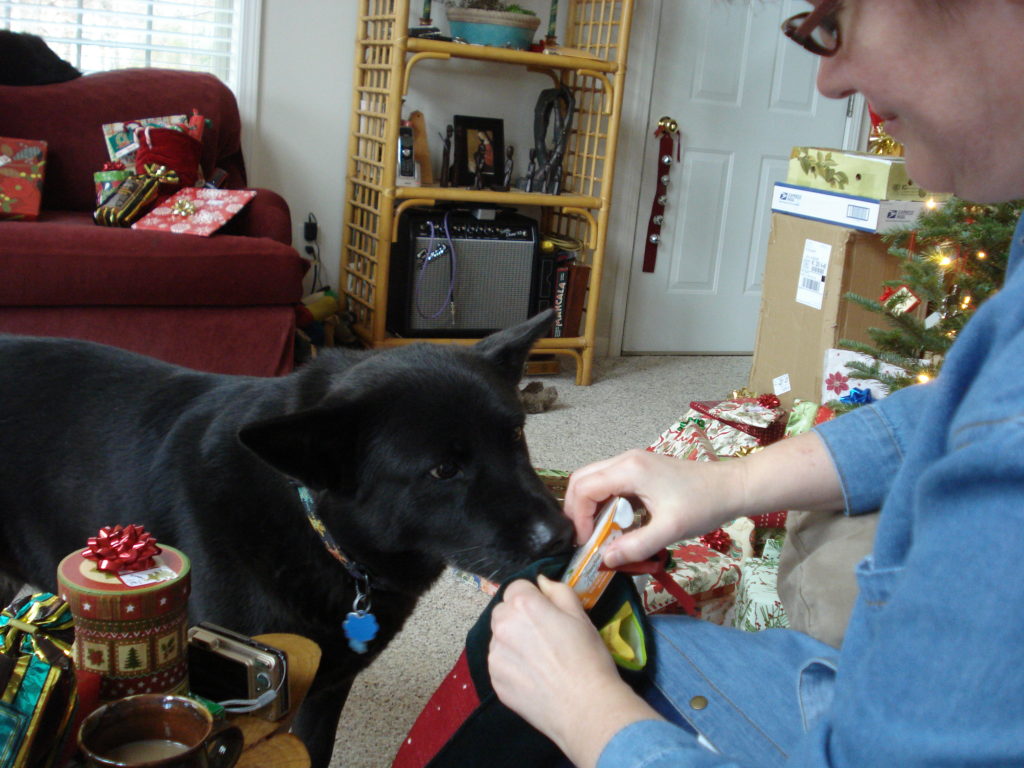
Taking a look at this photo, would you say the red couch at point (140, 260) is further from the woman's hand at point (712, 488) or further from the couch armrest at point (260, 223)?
the woman's hand at point (712, 488)

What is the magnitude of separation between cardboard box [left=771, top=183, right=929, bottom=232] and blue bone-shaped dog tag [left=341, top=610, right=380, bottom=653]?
188 centimetres

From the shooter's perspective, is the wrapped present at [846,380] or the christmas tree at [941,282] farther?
the wrapped present at [846,380]

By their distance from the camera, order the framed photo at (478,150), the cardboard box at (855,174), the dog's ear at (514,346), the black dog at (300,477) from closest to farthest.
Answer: the black dog at (300,477) → the dog's ear at (514,346) → the cardboard box at (855,174) → the framed photo at (478,150)

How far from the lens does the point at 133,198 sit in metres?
3.00

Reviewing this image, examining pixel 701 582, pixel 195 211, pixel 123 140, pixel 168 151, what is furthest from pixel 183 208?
pixel 701 582

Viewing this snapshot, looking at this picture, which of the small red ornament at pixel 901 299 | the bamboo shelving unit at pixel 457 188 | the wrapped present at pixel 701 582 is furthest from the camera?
the bamboo shelving unit at pixel 457 188

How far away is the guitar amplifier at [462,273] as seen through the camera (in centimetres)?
364

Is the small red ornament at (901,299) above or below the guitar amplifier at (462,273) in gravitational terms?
above

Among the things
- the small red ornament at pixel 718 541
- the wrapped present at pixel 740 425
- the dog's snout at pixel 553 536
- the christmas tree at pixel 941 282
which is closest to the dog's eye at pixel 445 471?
the dog's snout at pixel 553 536

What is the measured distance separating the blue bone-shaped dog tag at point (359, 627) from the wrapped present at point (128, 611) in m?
0.35

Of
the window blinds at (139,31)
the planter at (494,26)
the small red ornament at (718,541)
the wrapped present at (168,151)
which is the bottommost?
the small red ornament at (718,541)

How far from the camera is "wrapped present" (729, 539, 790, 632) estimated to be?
1.46 m

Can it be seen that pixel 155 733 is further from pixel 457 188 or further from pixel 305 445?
pixel 457 188

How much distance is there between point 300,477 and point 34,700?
40 centimetres
